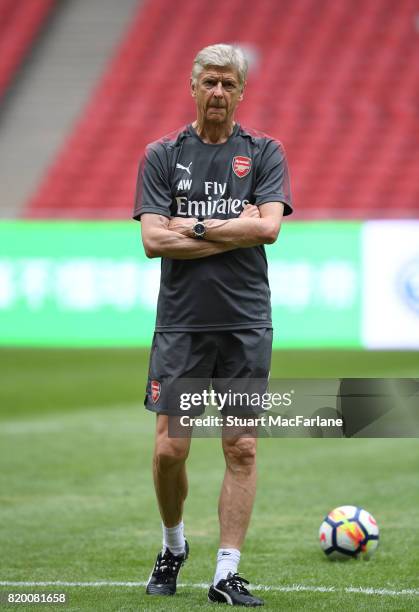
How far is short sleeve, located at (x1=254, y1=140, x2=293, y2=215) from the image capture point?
461 centimetres

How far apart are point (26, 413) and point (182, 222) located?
23.4ft

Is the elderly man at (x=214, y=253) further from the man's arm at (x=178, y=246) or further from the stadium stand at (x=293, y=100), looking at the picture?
the stadium stand at (x=293, y=100)

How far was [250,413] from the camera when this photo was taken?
14.6 ft

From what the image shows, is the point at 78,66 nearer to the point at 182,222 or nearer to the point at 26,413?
the point at 26,413

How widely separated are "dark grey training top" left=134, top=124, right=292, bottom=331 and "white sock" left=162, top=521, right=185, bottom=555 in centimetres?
86

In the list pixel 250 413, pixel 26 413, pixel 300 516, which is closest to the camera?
pixel 250 413

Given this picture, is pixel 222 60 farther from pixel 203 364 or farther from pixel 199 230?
pixel 203 364

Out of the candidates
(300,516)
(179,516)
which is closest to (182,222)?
(179,516)

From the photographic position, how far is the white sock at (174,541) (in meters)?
4.74

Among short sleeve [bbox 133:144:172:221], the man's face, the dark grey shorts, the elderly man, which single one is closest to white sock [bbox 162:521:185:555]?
the elderly man

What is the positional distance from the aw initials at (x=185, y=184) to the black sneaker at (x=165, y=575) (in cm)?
150

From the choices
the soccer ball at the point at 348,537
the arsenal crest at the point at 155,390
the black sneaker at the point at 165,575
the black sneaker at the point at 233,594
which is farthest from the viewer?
the soccer ball at the point at 348,537

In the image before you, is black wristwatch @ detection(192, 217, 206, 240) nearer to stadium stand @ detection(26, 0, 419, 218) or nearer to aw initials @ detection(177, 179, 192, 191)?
aw initials @ detection(177, 179, 192, 191)

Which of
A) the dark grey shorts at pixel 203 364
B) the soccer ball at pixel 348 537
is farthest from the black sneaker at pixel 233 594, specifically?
the soccer ball at pixel 348 537
